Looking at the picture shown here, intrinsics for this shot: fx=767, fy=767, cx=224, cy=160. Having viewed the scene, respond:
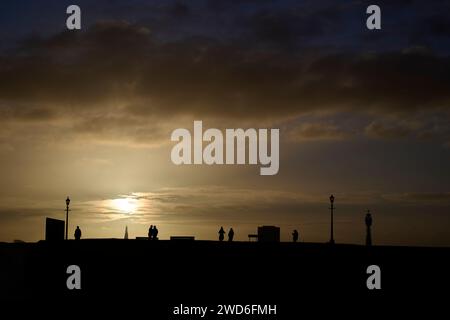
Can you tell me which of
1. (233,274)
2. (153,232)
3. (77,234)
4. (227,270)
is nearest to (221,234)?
(153,232)

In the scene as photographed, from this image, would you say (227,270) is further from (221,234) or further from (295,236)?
(221,234)

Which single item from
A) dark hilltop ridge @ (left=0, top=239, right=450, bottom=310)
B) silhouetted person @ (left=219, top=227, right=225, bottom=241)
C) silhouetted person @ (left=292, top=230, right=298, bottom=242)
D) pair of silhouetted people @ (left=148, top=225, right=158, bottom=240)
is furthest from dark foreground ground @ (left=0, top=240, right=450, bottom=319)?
silhouetted person @ (left=219, top=227, right=225, bottom=241)

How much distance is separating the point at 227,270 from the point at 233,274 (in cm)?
46

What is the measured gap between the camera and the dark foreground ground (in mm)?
40594

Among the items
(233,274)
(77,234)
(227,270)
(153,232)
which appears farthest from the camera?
(77,234)

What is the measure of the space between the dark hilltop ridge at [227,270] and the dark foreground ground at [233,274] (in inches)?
2.1

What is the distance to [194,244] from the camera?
1686 inches

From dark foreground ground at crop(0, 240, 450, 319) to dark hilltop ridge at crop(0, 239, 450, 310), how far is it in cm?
5

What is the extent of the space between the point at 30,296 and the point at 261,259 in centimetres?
1450

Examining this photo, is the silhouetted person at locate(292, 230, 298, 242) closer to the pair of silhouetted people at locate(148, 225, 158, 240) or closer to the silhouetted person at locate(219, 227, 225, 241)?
the silhouetted person at locate(219, 227, 225, 241)

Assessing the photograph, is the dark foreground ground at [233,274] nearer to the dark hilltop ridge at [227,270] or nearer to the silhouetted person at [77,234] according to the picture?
the dark hilltop ridge at [227,270]

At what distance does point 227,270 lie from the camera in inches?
1692

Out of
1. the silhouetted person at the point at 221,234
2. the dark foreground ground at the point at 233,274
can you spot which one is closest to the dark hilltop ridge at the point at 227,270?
the dark foreground ground at the point at 233,274

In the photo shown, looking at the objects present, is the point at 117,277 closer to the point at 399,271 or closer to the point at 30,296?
the point at 30,296
